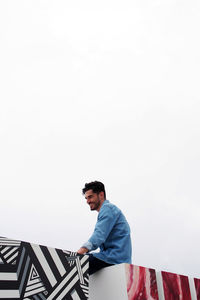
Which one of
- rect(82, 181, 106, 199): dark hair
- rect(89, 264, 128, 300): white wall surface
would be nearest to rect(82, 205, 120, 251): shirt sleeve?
rect(89, 264, 128, 300): white wall surface

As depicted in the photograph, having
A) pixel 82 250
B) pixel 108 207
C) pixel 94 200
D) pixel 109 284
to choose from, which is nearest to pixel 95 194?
pixel 94 200

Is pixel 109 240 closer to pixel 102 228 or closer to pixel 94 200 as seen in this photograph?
pixel 102 228

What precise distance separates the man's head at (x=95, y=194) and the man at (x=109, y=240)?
0.08 meters

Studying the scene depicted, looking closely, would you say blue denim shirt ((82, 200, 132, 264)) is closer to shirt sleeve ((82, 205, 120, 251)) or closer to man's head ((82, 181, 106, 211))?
shirt sleeve ((82, 205, 120, 251))

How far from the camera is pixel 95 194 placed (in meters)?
4.94

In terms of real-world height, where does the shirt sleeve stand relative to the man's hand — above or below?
above

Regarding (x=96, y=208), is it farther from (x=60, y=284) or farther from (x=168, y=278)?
(x=60, y=284)

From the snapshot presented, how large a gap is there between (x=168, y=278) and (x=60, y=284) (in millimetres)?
1412

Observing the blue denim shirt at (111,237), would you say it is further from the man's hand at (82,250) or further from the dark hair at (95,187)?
the dark hair at (95,187)

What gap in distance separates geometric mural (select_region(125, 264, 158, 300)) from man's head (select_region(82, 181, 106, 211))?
1061mm

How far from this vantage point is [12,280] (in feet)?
10.5

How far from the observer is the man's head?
4930mm

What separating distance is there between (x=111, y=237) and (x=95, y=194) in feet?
2.03

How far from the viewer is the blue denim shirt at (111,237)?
4.29m
